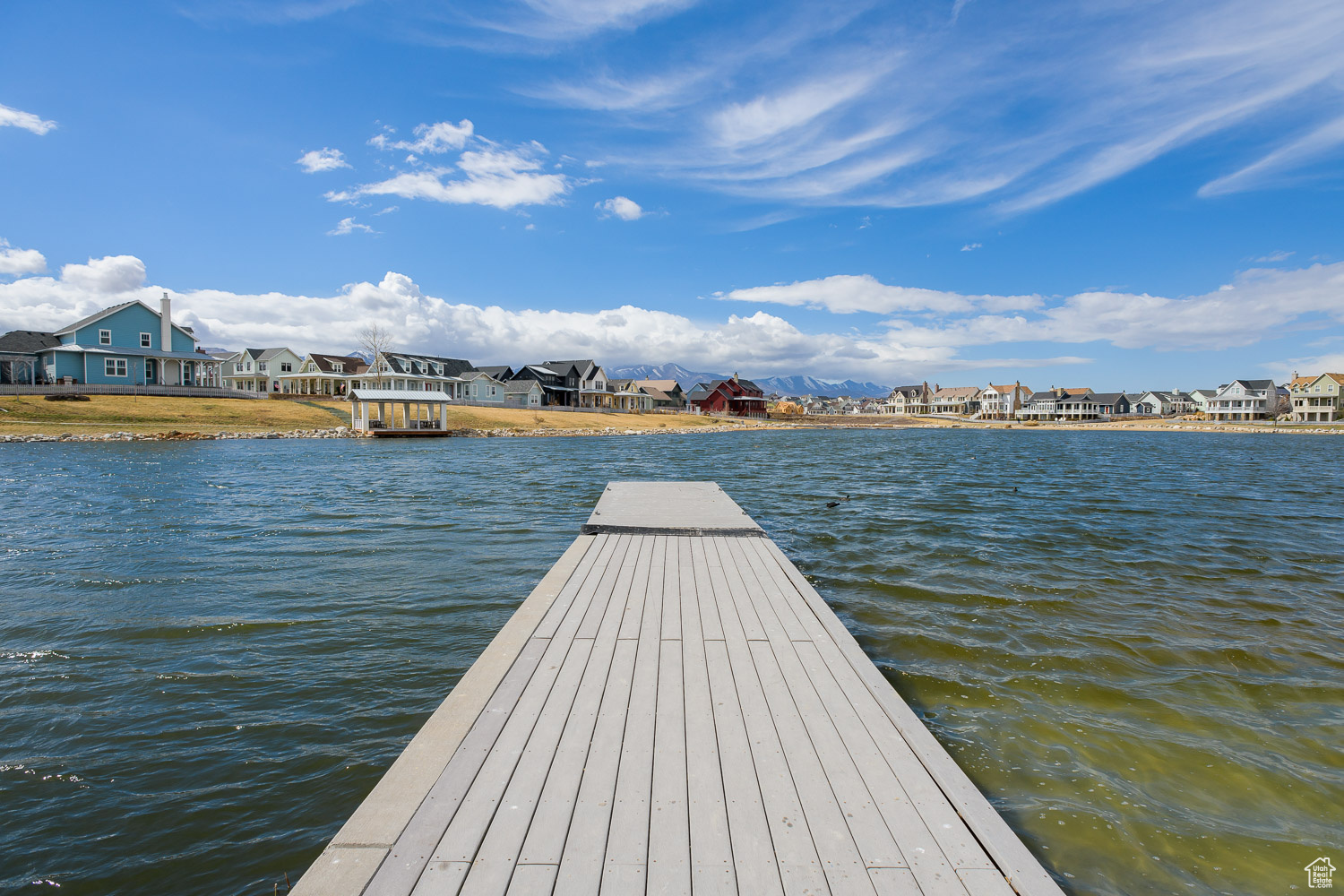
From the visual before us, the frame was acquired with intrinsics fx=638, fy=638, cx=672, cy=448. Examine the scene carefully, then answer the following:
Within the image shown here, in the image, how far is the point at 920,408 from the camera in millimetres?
148125

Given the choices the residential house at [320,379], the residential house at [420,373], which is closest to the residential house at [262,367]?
the residential house at [320,379]

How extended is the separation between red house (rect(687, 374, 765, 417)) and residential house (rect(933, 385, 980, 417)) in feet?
168

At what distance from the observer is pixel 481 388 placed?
3248 inches

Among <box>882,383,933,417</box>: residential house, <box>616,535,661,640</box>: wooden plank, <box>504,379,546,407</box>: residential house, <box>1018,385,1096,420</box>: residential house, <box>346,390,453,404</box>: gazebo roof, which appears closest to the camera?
<box>616,535,661,640</box>: wooden plank

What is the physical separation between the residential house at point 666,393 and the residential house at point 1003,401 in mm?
63085

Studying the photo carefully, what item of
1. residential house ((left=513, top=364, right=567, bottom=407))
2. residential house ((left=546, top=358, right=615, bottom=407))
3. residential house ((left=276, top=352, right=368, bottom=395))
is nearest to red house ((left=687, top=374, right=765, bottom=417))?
residential house ((left=546, top=358, right=615, bottom=407))

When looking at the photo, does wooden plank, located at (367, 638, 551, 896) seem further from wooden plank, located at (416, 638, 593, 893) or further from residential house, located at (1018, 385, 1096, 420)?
residential house, located at (1018, 385, 1096, 420)

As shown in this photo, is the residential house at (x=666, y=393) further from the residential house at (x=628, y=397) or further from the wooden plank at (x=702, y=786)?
the wooden plank at (x=702, y=786)

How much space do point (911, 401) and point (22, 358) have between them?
5775 inches

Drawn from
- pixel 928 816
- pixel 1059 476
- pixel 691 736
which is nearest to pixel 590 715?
pixel 691 736

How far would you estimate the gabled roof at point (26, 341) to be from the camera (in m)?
52.3

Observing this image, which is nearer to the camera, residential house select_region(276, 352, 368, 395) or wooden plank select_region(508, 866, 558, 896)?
wooden plank select_region(508, 866, 558, 896)

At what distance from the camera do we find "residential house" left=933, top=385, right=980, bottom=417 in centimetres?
13788

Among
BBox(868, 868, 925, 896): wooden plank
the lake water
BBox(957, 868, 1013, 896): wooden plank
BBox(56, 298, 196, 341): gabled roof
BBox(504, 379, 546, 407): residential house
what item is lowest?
the lake water
